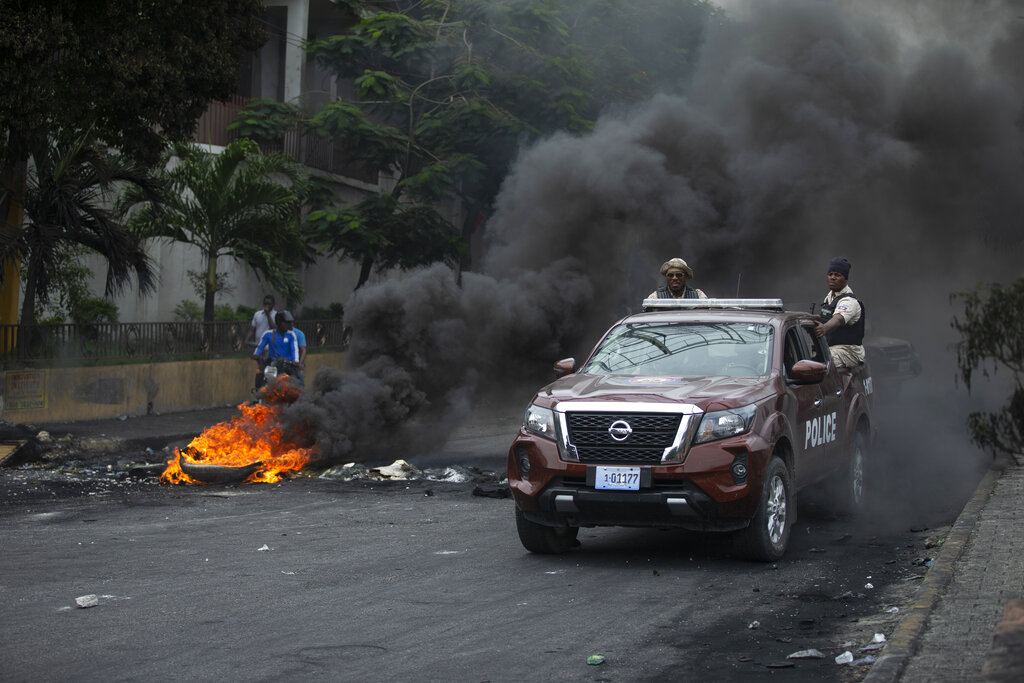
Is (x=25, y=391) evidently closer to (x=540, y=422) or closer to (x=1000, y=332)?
(x=540, y=422)

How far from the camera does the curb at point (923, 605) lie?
4.84 metres

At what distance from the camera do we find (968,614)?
18.6 feet

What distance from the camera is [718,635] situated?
579cm

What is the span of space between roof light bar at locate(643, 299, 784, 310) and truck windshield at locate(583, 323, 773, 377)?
489 millimetres

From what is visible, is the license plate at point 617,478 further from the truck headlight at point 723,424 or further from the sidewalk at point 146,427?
the sidewalk at point 146,427

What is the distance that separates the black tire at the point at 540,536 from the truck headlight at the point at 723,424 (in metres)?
1.14

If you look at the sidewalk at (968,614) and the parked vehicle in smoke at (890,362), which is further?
the parked vehicle in smoke at (890,362)

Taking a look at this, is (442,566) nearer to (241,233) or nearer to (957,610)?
(957,610)

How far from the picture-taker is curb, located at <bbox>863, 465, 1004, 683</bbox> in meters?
4.84

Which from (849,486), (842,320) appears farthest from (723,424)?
(842,320)

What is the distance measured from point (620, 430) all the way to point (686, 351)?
1.39 meters

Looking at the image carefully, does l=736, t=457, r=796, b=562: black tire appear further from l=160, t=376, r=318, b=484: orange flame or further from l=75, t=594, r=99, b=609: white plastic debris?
l=160, t=376, r=318, b=484: orange flame

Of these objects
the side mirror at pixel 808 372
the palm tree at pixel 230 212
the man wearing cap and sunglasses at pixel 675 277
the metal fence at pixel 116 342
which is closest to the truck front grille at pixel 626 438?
the side mirror at pixel 808 372

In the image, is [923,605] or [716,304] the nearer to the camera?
[923,605]
